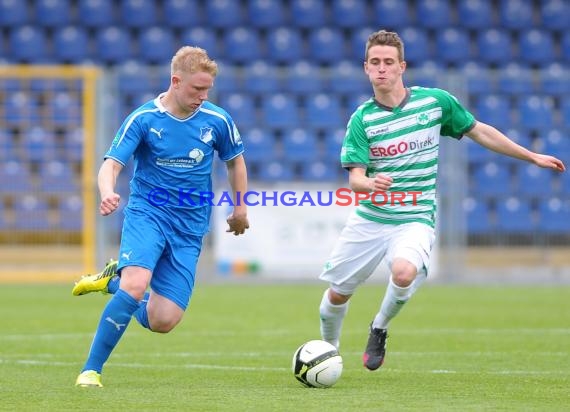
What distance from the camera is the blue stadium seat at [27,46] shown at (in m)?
22.5

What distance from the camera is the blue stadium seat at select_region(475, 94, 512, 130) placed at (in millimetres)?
20734

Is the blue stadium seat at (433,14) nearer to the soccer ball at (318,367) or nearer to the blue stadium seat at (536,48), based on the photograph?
the blue stadium seat at (536,48)

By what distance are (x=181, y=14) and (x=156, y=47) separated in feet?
3.56

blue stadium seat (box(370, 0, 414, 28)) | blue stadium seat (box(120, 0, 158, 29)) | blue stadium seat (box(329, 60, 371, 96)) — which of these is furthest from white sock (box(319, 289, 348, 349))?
blue stadium seat (box(370, 0, 414, 28))

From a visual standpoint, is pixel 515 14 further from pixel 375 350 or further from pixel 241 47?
pixel 375 350

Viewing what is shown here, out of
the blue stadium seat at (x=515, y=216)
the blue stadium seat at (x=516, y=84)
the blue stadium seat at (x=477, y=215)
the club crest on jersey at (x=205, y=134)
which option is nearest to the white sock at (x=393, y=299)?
the club crest on jersey at (x=205, y=134)

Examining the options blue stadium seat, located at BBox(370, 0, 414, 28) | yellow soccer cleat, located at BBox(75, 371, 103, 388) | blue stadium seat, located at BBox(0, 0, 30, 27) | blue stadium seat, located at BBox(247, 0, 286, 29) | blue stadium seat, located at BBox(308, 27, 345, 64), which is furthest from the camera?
blue stadium seat, located at BBox(370, 0, 414, 28)

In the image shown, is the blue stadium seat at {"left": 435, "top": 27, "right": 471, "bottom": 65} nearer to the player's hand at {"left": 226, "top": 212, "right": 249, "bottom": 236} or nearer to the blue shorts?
the player's hand at {"left": 226, "top": 212, "right": 249, "bottom": 236}

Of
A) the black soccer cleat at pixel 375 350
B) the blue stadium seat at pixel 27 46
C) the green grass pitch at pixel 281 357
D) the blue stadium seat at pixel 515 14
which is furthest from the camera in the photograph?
the blue stadium seat at pixel 515 14

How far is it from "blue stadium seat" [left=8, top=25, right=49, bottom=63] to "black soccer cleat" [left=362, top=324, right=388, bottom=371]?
607 inches

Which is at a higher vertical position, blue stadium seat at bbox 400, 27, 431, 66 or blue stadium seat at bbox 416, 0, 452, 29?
blue stadium seat at bbox 416, 0, 452, 29

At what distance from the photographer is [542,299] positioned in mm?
16125

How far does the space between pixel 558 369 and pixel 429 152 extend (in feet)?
5.91

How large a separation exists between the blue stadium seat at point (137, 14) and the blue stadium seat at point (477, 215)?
742cm
